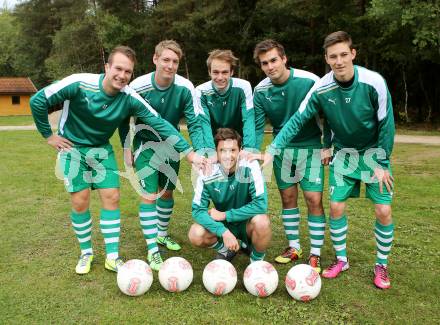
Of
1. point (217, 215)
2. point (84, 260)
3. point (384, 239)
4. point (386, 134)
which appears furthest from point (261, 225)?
point (84, 260)

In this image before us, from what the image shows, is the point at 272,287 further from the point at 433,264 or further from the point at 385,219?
the point at 433,264

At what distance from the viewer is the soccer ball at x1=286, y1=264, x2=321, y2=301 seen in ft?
12.4

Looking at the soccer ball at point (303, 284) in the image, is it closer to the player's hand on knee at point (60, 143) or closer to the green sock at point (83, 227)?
the green sock at point (83, 227)

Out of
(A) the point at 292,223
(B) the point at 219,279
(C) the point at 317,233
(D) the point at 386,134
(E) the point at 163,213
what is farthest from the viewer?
(E) the point at 163,213

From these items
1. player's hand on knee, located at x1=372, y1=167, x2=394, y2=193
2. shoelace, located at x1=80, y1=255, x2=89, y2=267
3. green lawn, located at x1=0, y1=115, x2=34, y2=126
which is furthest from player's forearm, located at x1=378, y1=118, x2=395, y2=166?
green lawn, located at x1=0, y1=115, x2=34, y2=126

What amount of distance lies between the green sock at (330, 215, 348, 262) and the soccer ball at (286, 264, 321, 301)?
65 cm

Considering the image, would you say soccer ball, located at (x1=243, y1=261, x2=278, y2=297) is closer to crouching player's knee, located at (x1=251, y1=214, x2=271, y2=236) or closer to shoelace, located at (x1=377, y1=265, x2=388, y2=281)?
crouching player's knee, located at (x1=251, y1=214, x2=271, y2=236)

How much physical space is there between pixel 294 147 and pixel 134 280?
211cm

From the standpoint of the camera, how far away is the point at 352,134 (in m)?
4.21

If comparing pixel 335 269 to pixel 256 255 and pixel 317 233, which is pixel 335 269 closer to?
pixel 317 233

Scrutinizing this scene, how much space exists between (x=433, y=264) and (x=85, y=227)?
12.1 feet

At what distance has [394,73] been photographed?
85.4 ft

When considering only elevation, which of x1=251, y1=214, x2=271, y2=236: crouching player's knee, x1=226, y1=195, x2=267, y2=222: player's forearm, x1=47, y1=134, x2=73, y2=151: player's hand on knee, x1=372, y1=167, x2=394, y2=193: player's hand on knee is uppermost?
x1=47, y1=134, x2=73, y2=151: player's hand on knee

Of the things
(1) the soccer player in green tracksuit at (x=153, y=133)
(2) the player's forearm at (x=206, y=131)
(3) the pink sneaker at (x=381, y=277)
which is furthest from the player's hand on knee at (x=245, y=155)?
(3) the pink sneaker at (x=381, y=277)
